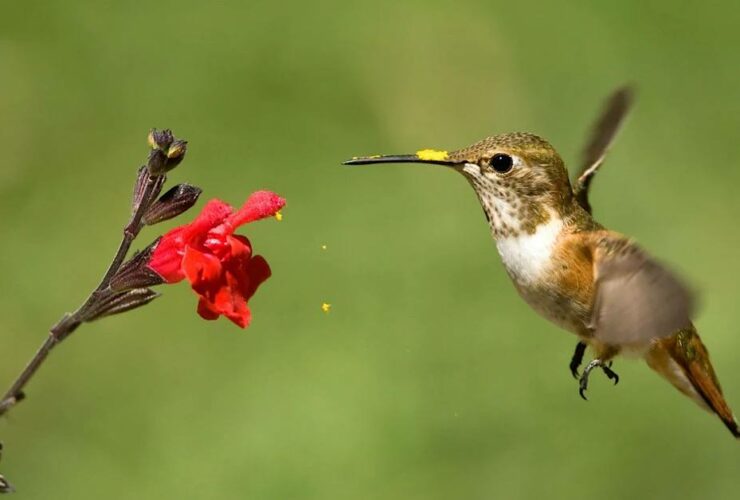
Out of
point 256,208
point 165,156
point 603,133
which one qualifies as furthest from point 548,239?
point 165,156

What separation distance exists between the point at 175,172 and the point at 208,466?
1.62m

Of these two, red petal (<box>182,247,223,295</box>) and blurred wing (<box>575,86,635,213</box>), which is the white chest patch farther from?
red petal (<box>182,247,223,295</box>)

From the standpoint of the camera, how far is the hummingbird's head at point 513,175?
2430 mm

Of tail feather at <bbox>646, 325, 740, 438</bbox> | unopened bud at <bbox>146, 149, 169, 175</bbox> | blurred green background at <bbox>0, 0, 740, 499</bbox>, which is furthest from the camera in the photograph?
blurred green background at <bbox>0, 0, 740, 499</bbox>

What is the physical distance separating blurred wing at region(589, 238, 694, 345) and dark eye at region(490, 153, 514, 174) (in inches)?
9.0

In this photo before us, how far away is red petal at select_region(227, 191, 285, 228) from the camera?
2129 mm

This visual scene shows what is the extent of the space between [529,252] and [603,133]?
484mm

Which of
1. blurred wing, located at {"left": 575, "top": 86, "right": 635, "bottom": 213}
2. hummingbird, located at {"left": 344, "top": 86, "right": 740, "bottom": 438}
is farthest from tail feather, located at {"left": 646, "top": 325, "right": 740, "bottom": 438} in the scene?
blurred wing, located at {"left": 575, "top": 86, "right": 635, "bottom": 213}

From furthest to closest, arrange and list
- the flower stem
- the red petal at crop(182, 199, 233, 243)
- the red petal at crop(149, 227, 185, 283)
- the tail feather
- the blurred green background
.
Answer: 1. the blurred green background
2. the tail feather
3. the red petal at crop(182, 199, 233, 243)
4. the red petal at crop(149, 227, 185, 283)
5. the flower stem

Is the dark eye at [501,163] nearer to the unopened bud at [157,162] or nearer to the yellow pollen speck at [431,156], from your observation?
the yellow pollen speck at [431,156]

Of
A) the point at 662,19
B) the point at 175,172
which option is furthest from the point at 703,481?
the point at 662,19

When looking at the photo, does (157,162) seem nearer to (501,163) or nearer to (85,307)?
(85,307)

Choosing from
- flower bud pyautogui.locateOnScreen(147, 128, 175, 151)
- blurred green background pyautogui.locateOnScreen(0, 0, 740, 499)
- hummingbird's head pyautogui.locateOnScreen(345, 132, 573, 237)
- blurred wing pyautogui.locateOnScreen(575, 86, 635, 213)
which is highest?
blurred wing pyautogui.locateOnScreen(575, 86, 635, 213)

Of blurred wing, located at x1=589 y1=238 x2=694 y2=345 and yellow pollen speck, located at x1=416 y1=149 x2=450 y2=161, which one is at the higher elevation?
blurred wing, located at x1=589 y1=238 x2=694 y2=345
